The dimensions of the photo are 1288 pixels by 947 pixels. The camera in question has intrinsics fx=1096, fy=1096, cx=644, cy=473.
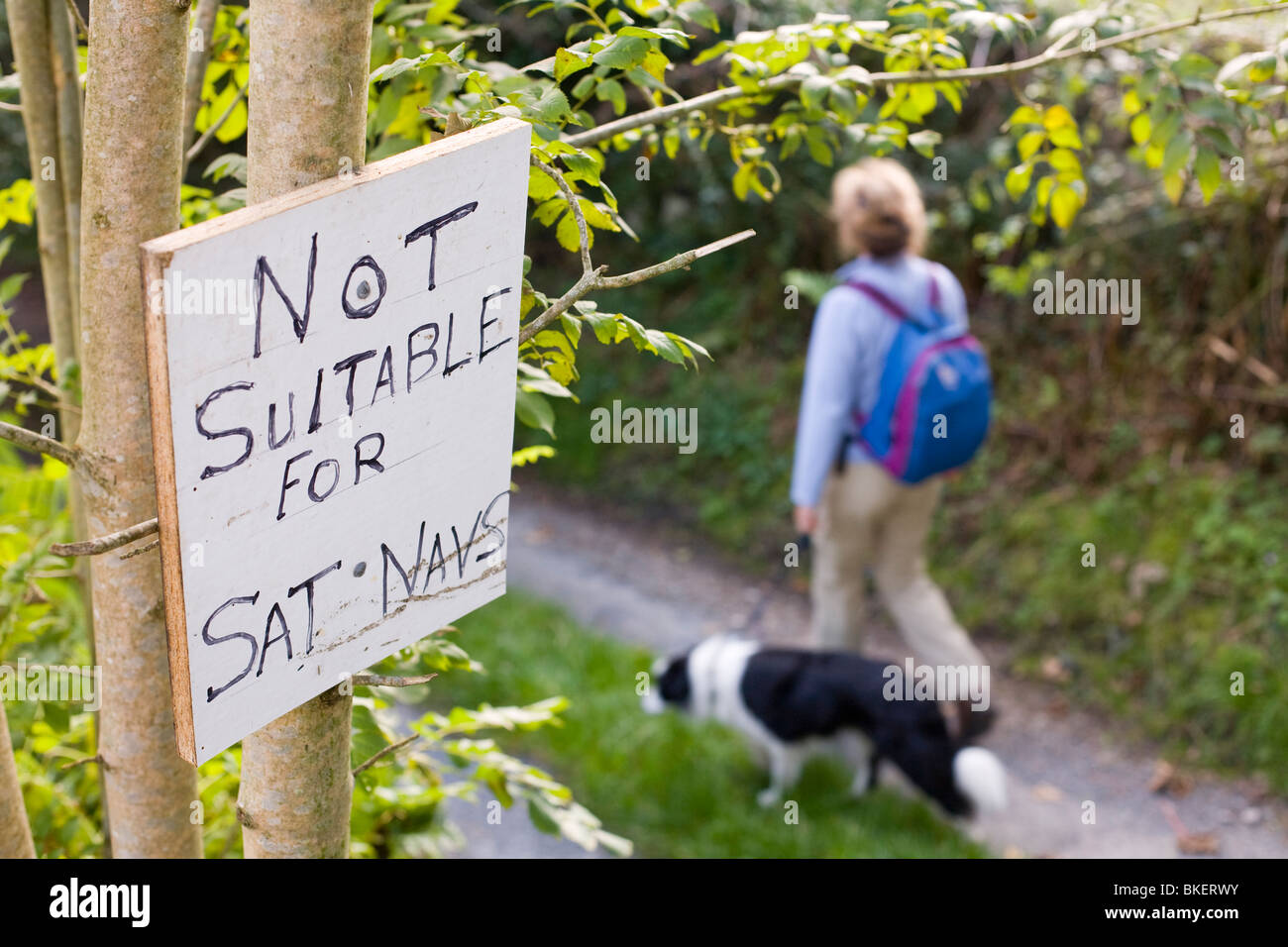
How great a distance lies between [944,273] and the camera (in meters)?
3.97

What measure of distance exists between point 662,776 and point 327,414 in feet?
10.0

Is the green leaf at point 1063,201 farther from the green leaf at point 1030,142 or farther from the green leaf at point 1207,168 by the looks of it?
the green leaf at point 1207,168

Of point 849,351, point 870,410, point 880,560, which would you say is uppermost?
point 849,351

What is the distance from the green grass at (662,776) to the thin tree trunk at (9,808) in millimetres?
2405

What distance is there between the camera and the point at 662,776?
3.96 metres

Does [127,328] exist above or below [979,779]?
above

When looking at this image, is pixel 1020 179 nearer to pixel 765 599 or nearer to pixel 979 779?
pixel 979 779

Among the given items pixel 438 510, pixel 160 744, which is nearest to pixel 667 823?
pixel 160 744

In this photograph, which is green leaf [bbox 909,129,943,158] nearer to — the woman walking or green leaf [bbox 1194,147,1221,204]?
green leaf [bbox 1194,147,1221,204]

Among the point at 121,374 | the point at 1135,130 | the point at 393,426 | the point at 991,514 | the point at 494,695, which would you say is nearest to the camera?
the point at 393,426

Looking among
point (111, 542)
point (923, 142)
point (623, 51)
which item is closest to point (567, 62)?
point (623, 51)

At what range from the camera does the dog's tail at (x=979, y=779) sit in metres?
3.61

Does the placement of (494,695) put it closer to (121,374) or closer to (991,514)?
(991,514)

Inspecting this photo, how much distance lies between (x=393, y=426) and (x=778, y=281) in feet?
20.4
